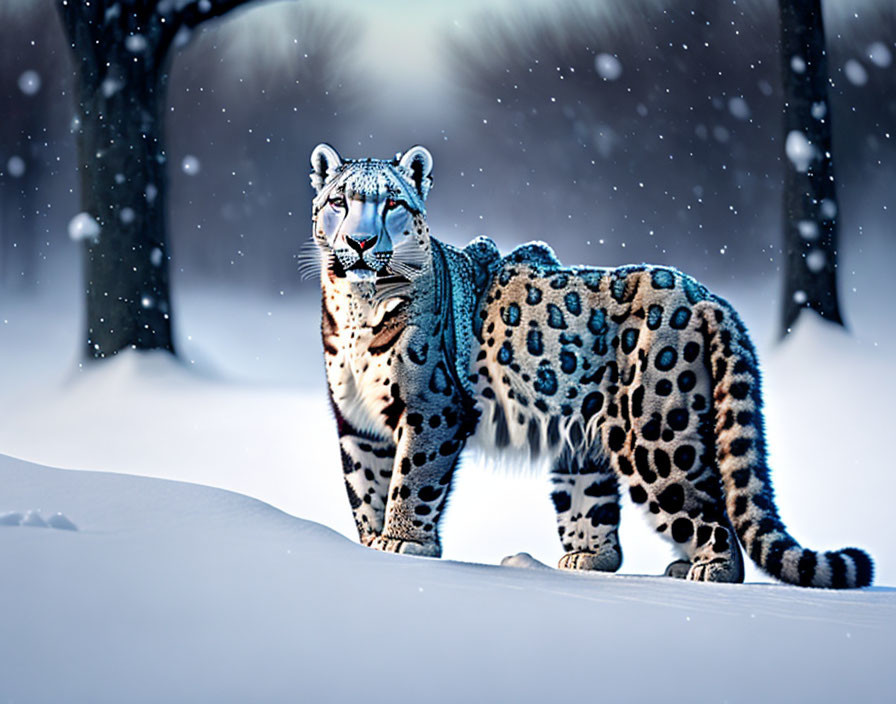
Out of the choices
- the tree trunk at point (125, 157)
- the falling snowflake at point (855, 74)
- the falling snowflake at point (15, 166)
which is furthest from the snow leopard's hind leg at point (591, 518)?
the falling snowflake at point (15, 166)

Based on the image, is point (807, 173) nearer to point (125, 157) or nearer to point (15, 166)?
point (125, 157)

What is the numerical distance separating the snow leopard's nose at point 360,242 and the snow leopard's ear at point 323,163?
419 mm

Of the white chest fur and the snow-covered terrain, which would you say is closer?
the snow-covered terrain

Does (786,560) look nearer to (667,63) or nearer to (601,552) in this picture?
(601,552)

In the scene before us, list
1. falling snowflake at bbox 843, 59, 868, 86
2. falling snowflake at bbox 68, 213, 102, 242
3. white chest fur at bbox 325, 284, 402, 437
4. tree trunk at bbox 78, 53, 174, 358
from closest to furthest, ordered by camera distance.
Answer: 1. white chest fur at bbox 325, 284, 402, 437
2. tree trunk at bbox 78, 53, 174, 358
3. falling snowflake at bbox 68, 213, 102, 242
4. falling snowflake at bbox 843, 59, 868, 86

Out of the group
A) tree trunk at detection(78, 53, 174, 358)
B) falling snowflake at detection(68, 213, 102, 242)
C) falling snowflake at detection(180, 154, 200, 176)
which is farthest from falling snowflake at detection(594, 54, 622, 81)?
falling snowflake at detection(68, 213, 102, 242)

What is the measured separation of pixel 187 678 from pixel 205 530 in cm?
110

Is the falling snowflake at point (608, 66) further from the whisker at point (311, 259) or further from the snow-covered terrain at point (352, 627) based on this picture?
the snow-covered terrain at point (352, 627)

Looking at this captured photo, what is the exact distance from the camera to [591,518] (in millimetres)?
5609

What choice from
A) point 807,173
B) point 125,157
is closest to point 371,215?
point 125,157

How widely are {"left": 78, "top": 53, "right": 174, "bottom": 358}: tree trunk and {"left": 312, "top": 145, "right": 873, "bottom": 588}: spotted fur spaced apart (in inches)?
181

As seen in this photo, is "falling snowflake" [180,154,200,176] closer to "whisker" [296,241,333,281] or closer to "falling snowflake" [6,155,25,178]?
"falling snowflake" [6,155,25,178]

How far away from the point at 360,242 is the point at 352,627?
179 cm

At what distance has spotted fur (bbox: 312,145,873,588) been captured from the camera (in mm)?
4887
